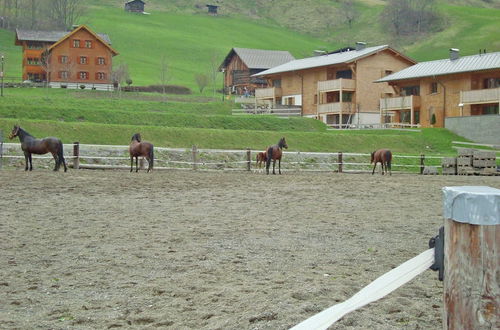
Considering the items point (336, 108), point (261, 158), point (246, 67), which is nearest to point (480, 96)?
point (336, 108)

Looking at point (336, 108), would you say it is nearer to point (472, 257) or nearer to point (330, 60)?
point (330, 60)

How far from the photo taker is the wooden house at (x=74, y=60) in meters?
71.1

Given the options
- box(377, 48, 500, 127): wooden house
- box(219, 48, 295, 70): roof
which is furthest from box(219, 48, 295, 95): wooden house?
box(377, 48, 500, 127): wooden house

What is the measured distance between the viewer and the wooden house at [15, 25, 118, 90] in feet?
233

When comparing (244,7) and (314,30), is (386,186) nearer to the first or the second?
(314,30)

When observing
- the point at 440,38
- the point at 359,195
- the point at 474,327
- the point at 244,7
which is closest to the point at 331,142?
the point at 359,195

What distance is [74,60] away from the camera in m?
72.9

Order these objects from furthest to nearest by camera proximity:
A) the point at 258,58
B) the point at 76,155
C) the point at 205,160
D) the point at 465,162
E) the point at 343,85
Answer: the point at 258,58 → the point at 343,85 → the point at 465,162 → the point at 205,160 → the point at 76,155

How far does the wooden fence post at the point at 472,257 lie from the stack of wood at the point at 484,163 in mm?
30620

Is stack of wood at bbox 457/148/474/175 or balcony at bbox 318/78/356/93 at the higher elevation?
balcony at bbox 318/78/356/93

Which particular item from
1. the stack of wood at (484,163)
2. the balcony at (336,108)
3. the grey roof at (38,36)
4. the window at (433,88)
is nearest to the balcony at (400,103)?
the window at (433,88)

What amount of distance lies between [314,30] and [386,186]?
417ft

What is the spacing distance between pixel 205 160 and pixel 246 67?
54.9m

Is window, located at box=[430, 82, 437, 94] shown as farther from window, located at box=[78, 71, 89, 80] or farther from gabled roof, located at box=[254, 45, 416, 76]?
window, located at box=[78, 71, 89, 80]
